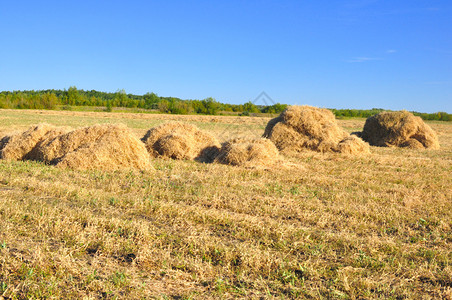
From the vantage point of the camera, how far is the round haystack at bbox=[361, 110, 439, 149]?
2005cm

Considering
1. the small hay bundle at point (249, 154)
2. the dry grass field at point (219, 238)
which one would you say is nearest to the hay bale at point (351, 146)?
the small hay bundle at point (249, 154)

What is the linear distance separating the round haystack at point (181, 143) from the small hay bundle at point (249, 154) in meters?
0.95

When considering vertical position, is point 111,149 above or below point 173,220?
above

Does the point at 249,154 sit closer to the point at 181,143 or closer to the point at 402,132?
the point at 181,143

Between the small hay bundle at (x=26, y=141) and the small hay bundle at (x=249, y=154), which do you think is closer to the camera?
the small hay bundle at (x=249, y=154)

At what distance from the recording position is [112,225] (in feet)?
17.7

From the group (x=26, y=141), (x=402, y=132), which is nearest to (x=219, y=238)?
(x=26, y=141)

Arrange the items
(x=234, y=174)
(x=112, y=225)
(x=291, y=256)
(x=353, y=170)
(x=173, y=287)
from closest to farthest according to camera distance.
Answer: (x=173, y=287), (x=291, y=256), (x=112, y=225), (x=234, y=174), (x=353, y=170)

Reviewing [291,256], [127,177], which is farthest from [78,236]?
[127,177]

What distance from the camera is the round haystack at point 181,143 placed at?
12.9m

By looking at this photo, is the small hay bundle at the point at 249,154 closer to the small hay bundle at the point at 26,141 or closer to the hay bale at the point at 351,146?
the hay bale at the point at 351,146

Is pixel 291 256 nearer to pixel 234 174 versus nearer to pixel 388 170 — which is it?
pixel 234 174

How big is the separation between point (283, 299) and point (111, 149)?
807 centimetres

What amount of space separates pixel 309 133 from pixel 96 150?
8933 mm
